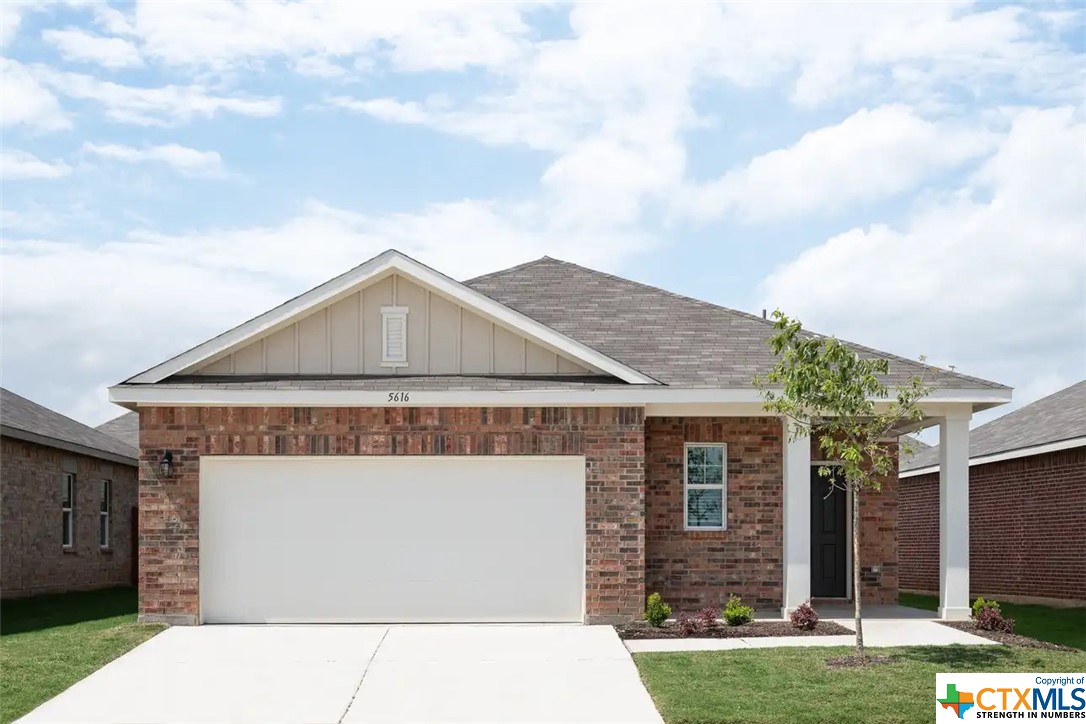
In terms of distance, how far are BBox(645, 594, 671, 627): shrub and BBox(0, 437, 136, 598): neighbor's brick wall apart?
11494 millimetres

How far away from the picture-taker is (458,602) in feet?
55.0

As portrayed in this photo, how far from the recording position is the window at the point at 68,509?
24.2 metres

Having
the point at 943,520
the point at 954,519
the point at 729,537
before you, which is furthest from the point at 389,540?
the point at 954,519

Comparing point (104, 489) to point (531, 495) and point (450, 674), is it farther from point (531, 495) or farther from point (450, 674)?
point (450, 674)

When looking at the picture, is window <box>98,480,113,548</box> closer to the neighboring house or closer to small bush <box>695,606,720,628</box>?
the neighboring house

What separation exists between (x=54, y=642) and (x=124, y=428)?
687 inches

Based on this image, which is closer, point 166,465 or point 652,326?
point 166,465

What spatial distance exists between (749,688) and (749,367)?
21.5ft

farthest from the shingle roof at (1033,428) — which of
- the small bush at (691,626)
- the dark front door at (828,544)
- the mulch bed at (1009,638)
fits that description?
the small bush at (691,626)

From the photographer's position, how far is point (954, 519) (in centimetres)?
1744

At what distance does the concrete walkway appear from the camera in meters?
14.6

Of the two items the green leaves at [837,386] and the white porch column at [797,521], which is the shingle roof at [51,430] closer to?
the white porch column at [797,521]

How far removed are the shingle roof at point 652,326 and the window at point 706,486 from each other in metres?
1.32

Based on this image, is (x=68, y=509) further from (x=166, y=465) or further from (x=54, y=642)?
(x=54, y=642)
